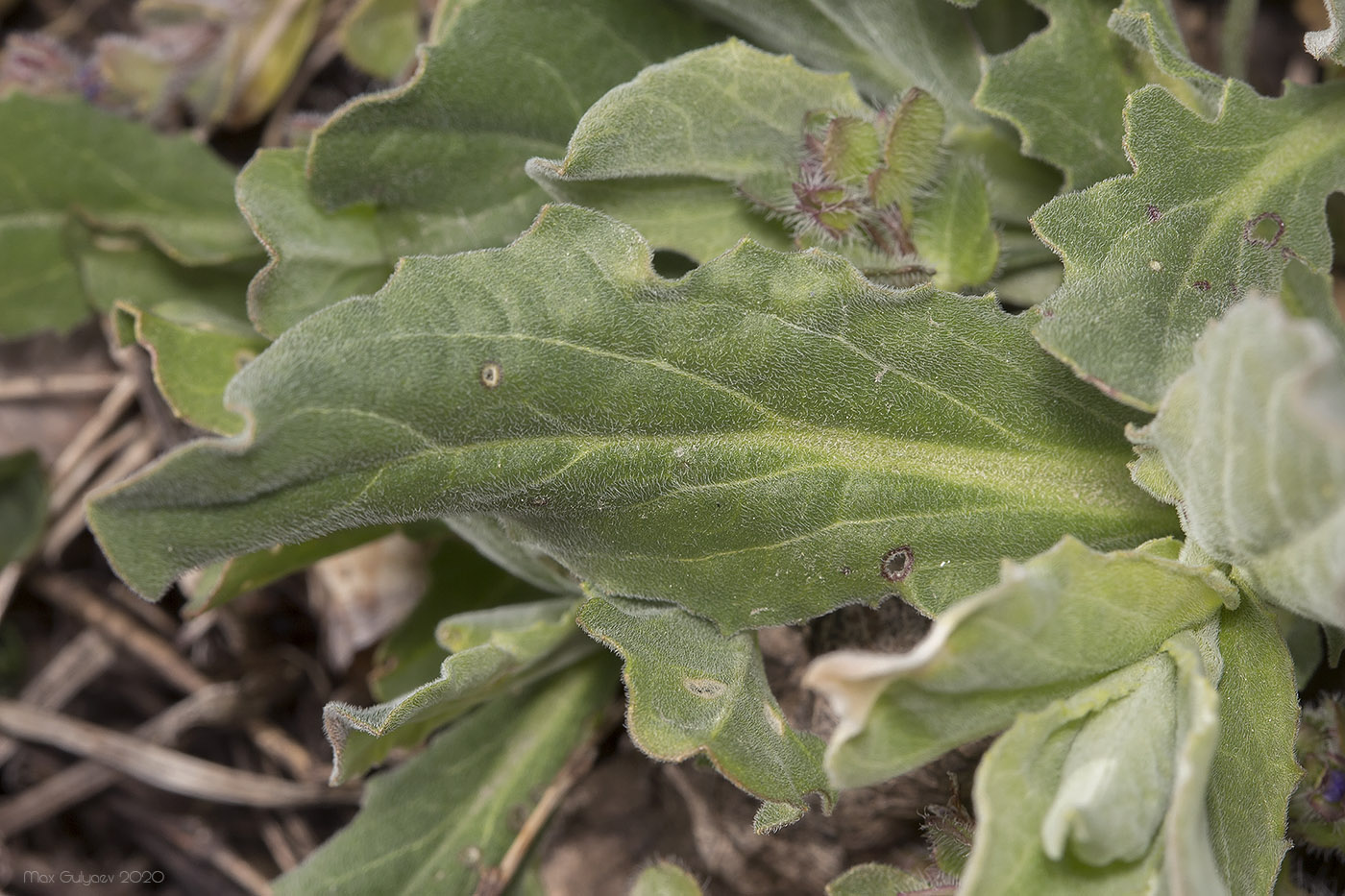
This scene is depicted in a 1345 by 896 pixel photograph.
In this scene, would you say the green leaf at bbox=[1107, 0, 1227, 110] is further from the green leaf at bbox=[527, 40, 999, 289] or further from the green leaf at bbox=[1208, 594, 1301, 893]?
the green leaf at bbox=[1208, 594, 1301, 893]

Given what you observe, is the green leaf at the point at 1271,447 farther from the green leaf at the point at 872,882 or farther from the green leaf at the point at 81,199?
the green leaf at the point at 81,199

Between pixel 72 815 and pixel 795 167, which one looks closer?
pixel 795 167

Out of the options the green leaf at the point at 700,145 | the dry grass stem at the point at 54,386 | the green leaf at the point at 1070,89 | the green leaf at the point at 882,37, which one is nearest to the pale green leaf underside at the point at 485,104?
the green leaf at the point at 882,37

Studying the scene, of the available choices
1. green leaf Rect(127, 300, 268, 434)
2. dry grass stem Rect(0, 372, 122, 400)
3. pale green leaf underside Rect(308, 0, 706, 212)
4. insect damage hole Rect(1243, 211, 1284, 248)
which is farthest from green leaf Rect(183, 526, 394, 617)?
insect damage hole Rect(1243, 211, 1284, 248)

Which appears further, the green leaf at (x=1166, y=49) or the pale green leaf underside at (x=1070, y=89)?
the pale green leaf underside at (x=1070, y=89)

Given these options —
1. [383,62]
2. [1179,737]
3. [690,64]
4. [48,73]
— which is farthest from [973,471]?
[48,73]

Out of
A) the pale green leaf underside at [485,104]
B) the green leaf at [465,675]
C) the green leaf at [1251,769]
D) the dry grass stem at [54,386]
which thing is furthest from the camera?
the dry grass stem at [54,386]

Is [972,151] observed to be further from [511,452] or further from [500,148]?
[511,452]
